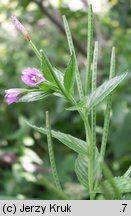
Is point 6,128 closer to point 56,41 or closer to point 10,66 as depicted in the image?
point 10,66

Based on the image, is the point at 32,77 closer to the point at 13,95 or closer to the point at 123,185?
the point at 13,95

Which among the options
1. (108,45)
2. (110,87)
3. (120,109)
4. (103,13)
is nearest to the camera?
(110,87)


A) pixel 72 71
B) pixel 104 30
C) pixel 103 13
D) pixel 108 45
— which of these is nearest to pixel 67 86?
→ pixel 72 71
